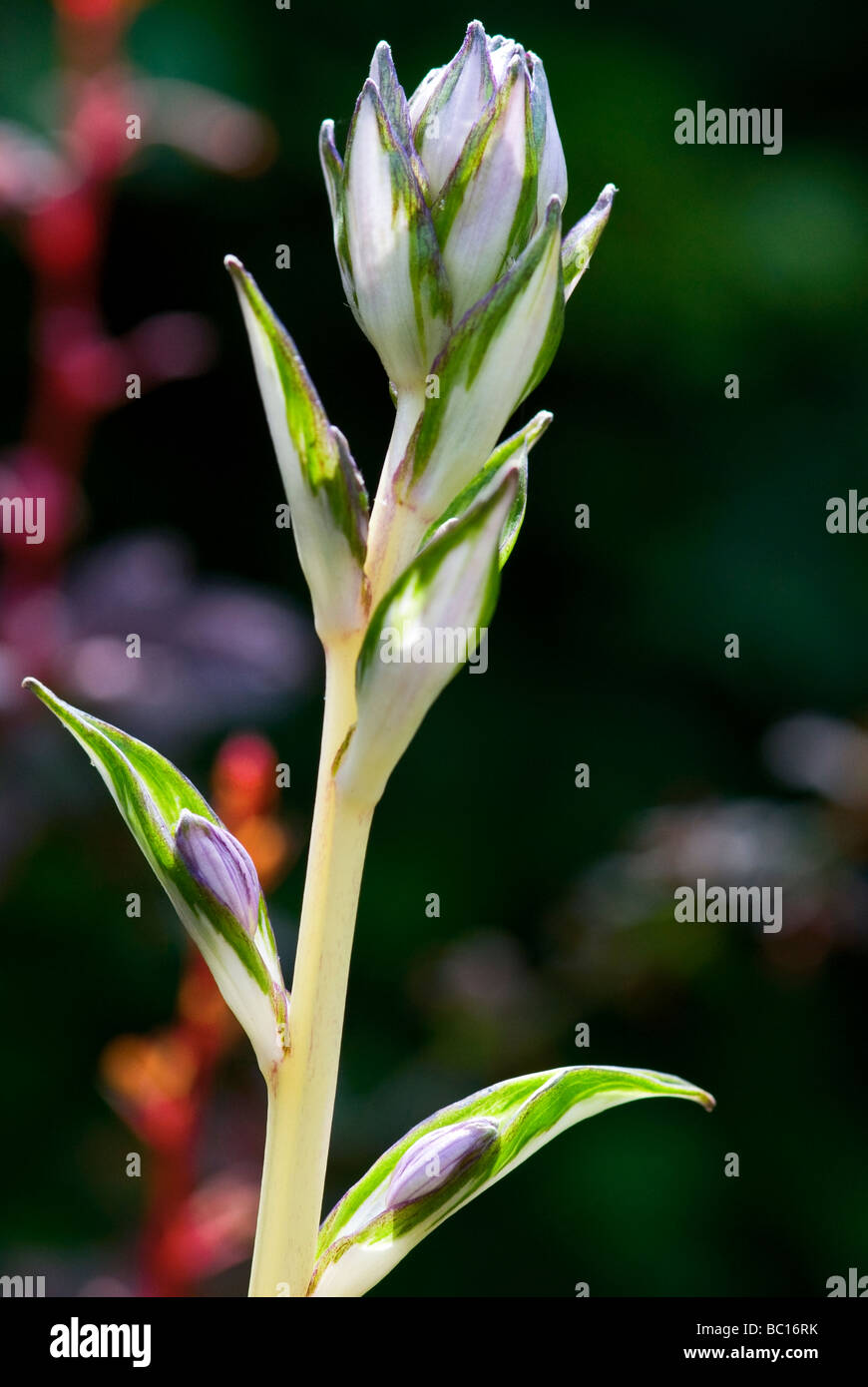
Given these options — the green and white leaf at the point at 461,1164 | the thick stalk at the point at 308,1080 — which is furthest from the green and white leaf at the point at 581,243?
the green and white leaf at the point at 461,1164

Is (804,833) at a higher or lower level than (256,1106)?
higher

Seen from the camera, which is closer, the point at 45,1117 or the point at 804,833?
the point at 804,833

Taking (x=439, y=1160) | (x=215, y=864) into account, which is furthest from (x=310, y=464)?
(x=439, y=1160)

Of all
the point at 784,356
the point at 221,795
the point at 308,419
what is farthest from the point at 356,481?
the point at 784,356

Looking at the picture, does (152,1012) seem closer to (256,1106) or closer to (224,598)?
(256,1106)

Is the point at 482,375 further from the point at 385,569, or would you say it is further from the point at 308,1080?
the point at 308,1080

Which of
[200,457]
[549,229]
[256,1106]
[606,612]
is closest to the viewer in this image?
[549,229]

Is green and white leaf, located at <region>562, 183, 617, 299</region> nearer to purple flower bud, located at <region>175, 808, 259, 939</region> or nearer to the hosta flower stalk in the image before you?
the hosta flower stalk

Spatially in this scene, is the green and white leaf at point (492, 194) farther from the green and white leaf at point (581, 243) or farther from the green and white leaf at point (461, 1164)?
the green and white leaf at point (461, 1164)
